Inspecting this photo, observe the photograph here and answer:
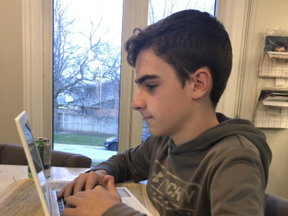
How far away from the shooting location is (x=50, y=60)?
1.83m

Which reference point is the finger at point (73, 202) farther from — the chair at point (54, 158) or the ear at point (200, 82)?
the chair at point (54, 158)

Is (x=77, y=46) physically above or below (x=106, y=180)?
above

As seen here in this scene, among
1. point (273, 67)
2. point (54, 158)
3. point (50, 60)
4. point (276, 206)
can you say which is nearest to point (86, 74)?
point (50, 60)

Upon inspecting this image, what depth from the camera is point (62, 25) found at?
1849 mm

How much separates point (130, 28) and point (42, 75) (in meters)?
0.78

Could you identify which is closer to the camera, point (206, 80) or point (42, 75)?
point (206, 80)

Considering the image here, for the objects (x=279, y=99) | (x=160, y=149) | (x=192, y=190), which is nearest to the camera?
(x=192, y=190)

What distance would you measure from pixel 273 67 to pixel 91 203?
172 cm

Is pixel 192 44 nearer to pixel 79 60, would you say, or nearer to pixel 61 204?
pixel 61 204

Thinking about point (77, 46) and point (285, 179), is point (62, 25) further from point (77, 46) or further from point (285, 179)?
point (285, 179)

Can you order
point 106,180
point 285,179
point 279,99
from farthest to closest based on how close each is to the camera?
point 285,179 < point 279,99 < point 106,180

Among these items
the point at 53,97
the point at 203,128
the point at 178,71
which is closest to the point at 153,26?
the point at 178,71

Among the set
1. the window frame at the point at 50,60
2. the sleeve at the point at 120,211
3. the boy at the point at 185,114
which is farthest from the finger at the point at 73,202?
the window frame at the point at 50,60

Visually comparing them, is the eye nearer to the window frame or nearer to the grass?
the window frame
